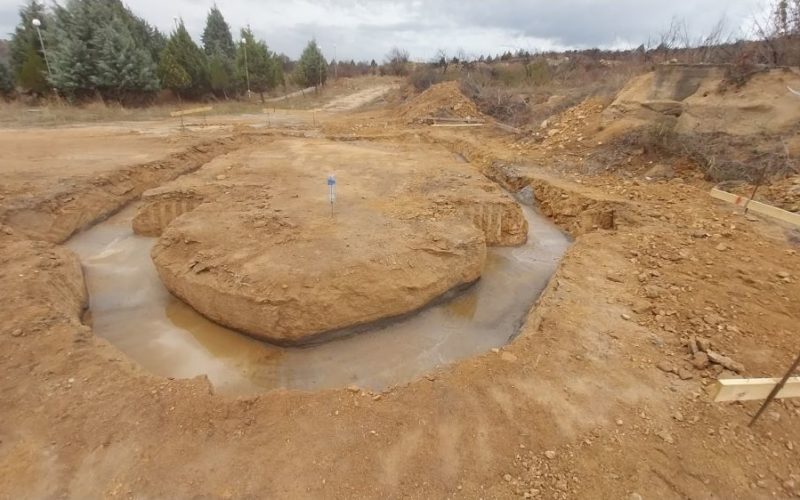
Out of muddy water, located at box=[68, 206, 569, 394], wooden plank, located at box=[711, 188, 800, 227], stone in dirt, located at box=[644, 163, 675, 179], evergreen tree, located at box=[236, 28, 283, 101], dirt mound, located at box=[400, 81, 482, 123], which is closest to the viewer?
wooden plank, located at box=[711, 188, 800, 227]

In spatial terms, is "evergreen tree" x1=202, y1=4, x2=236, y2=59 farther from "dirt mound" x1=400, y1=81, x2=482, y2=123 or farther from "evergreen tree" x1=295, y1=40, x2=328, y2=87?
"dirt mound" x1=400, y1=81, x2=482, y2=123

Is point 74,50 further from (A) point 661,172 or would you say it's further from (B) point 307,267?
(A) point 661,172

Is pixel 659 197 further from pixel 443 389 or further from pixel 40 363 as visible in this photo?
pixel 40 363

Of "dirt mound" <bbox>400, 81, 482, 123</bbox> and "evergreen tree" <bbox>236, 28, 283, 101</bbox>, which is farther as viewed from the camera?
"evergreen tree" <bbox>236, 28, 283, 101</bbox>

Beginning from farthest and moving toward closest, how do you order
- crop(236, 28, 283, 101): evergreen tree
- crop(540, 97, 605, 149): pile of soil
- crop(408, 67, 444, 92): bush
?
1. crop(236, 28, 283, 101): evergreen tree
2. crop(408, 67, 444, 92): bush
3. crop(540, 97, 605, 149): pile of soil

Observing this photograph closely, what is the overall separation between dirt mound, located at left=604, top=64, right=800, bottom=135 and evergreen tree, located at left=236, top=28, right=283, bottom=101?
22426 mm

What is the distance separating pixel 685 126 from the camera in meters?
8.97

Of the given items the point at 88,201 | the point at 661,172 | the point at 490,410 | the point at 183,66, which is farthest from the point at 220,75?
the point at 490,410

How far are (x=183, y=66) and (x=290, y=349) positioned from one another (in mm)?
24194

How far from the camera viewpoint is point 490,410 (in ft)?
11.1

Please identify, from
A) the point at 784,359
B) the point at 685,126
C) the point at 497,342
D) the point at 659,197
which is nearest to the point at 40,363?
the point at 497,342

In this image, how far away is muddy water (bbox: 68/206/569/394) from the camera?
4.46 metres

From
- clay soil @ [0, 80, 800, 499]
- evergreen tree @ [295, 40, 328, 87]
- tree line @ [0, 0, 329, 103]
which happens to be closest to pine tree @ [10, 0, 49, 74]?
tree line @ [0, 0, 329, 103]

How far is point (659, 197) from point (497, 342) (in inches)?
197
